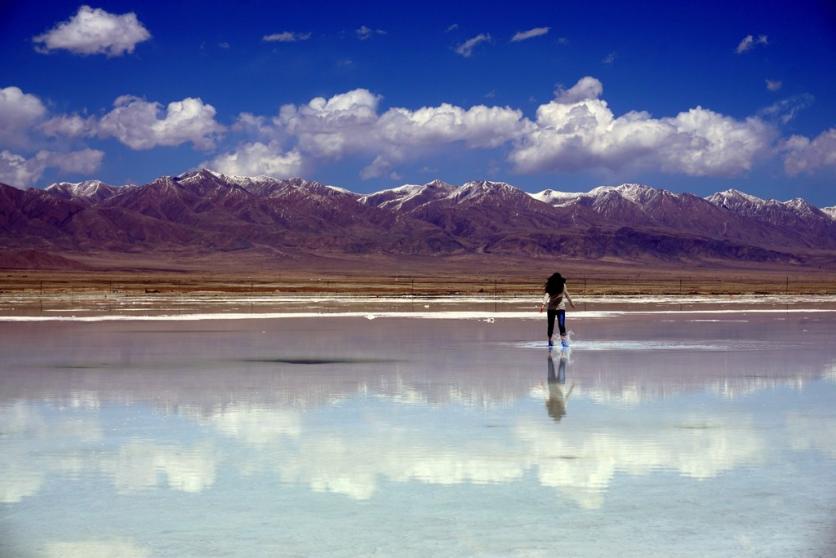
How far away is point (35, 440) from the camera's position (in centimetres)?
1035

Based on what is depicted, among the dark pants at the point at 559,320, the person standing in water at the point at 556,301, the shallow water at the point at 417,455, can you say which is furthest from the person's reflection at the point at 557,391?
the person standing in water at the point at 556,301

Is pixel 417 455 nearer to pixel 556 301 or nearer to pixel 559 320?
pixel 559 320

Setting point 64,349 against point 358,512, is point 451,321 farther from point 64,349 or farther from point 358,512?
point 358,512

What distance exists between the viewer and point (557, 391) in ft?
47.5

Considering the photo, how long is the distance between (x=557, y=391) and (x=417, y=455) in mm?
5266

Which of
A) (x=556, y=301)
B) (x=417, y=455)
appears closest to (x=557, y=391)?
(x=417, y=455)

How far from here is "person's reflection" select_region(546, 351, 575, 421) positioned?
12492 millimetres

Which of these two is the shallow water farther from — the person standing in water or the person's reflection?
the person standing in water

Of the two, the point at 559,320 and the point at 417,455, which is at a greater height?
the point at 559,320

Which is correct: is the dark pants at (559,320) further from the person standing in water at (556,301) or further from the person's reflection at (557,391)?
the person's reflection at (557,391)

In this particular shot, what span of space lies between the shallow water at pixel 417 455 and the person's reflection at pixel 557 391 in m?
0.06

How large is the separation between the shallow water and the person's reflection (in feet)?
0.18

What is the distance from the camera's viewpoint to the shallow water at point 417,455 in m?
6.84

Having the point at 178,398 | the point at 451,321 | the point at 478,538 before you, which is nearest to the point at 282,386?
the point at 178,398
